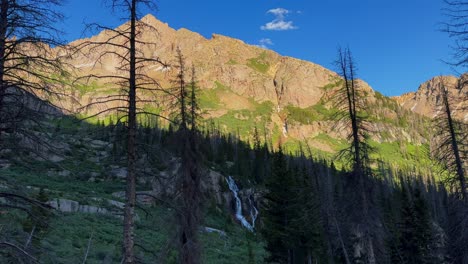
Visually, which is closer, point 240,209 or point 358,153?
point 358,153

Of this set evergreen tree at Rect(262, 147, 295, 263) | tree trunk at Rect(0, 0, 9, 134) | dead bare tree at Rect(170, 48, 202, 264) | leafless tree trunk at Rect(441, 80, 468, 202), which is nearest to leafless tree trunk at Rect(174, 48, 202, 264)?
dead bare tree at Rect(170, 48, 202, 264)

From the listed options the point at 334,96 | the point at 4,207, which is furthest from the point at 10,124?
→ the point at 334,96

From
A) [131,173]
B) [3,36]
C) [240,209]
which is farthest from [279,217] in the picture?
[240,209]

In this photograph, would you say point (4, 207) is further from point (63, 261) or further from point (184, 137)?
point (184, 137)

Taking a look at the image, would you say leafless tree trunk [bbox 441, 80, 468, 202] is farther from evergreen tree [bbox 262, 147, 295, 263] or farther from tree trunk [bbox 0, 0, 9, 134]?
tree trunk [bbox 0, 0, 9, 134]

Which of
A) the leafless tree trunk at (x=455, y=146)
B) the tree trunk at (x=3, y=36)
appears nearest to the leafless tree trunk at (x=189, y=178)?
the tree trunk at (x=3, y=36)

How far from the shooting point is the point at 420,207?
114 ft

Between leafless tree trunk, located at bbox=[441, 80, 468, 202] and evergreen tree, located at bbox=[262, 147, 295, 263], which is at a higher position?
leafless tree trunk, located at bbox=[441, 80, 468, 202]

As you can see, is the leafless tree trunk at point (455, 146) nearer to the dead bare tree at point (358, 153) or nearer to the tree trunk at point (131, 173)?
the dead bare tree at point (358, 153)

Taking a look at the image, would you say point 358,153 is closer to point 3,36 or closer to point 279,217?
point 279,217

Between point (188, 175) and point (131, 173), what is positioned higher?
point (188, 175)

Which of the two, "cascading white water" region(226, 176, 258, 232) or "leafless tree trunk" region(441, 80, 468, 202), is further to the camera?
"cascading white water" region(226, 176, 258, 232)

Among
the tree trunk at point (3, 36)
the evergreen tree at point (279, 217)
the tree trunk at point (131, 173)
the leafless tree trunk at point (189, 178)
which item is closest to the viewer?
the tree trunk at point (3, 36)

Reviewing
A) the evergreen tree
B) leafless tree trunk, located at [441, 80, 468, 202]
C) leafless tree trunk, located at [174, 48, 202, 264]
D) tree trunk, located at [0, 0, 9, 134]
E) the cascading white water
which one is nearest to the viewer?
tree trunk, located at [0, 0, 9, 134]
